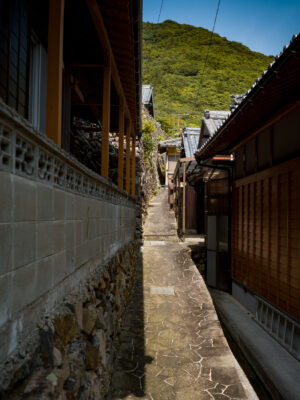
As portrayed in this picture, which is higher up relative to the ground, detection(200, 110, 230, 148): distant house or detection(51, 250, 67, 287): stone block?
detection(200, 110, 230, 148): distant house

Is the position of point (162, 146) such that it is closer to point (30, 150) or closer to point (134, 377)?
point (134, 377)

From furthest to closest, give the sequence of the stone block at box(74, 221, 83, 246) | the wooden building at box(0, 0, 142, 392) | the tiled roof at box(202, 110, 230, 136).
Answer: the tiled roof at box(202, 110, 230, 136)
the stone block at box(74, 221, 83, 246)
the wooden building at box(0, 0, 142, 392)

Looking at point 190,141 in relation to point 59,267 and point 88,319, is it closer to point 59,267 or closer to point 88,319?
point 88,319

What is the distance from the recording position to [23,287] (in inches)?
71.5

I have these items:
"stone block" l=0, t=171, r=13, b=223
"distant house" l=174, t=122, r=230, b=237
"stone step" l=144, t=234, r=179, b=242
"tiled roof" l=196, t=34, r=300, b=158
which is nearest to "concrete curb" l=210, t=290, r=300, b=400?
"tiled roof" l=196, t=34, r=300, b=158

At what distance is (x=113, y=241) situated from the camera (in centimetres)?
591

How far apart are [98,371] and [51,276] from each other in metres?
2.11

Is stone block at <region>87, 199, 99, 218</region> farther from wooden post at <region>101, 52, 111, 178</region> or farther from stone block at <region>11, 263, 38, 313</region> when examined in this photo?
stone block at <region>11, 263, 38, 313</region>

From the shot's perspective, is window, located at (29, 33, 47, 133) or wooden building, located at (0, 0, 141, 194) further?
window, located at (29, 33, 47, 133)

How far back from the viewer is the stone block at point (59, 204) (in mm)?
2410

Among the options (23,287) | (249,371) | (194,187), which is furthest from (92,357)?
(194,187)

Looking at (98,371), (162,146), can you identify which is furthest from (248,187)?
(162,146)

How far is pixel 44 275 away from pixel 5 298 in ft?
1.87

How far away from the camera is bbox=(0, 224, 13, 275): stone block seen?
5.08 ft
